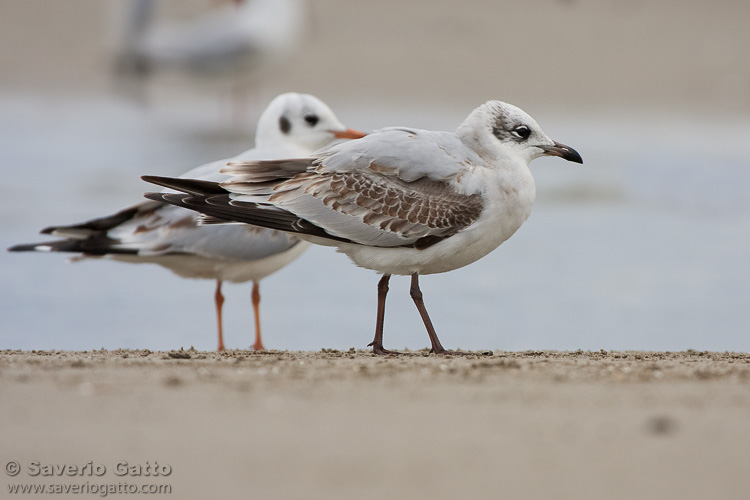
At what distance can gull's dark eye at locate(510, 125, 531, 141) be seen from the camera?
243 inches

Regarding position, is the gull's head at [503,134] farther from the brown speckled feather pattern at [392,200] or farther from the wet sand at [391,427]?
the wet sand at [391,427]

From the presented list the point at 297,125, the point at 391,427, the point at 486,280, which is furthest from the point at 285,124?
the point at 391,427

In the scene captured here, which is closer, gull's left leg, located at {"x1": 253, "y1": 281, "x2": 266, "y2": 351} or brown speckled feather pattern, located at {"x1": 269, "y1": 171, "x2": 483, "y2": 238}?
brown speckled feather pattern, located at {"x1": 269, "y1": 171, "x2": 483, "y2": 238}

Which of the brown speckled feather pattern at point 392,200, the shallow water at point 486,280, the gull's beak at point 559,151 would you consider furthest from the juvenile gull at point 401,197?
the shallow water at point 486,280

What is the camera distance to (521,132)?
20.4 ft

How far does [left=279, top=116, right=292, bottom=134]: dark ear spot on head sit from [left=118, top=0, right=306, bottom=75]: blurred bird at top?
28.7 ft

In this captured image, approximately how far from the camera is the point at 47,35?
21.1 m

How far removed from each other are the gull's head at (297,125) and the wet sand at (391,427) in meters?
3.03

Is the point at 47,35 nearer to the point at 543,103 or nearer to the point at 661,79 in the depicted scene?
the point at 543,103

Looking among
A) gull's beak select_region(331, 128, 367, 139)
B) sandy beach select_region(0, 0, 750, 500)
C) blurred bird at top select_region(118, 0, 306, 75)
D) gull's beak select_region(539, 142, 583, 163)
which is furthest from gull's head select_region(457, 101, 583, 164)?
blurred bird at top select_region(118, 0, 306, 75)

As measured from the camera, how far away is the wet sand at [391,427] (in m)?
3.42

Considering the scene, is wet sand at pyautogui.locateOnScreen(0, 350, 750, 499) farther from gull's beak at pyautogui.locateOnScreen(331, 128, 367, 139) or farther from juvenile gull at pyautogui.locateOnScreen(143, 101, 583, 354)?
gull's beak at pyautogui.locateOnScreen(331, 128, 367, 139)

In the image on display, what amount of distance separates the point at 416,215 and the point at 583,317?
2.76 metres

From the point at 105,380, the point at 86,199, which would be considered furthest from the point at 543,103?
the point at 105,380
